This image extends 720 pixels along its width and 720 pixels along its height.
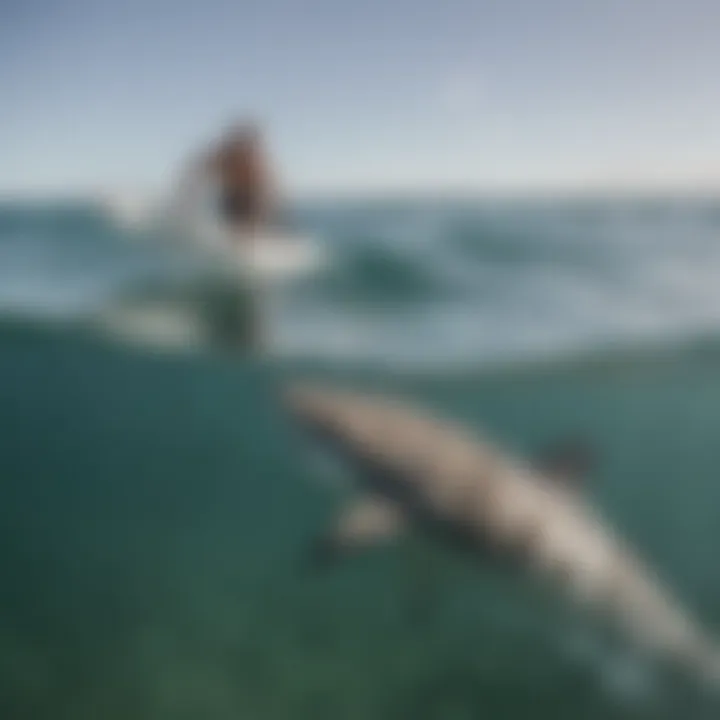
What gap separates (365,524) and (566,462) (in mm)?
631

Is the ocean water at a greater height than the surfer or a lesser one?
lesser

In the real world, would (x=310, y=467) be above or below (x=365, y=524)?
above

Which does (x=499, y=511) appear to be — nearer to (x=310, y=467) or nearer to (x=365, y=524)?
(x=365, y=524)

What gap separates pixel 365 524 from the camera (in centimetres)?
228

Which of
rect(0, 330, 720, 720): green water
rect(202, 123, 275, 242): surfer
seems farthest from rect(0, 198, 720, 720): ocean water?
rect(202, 123, 275, 242): surfer

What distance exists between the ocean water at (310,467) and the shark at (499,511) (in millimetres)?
67

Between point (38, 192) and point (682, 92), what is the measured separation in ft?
7.00

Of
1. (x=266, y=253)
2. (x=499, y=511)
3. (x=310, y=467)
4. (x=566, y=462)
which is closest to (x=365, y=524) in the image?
(x=310, y=467)

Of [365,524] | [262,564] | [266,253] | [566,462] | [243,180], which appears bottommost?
[262,564]

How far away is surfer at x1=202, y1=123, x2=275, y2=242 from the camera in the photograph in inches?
89.6

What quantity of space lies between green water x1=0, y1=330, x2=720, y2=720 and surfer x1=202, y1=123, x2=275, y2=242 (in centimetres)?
48

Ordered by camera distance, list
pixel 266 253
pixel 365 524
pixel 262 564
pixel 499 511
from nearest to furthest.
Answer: pixel 499 511 → pixel 365 524 → pixel 266 253 → pixel 262 564

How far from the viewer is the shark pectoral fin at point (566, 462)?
7.00 ft

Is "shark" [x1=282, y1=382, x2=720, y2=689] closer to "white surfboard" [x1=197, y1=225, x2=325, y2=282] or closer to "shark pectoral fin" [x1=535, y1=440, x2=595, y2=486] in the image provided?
"shark pectoral fin" [x1=535, y1=440, x2=595, y2=486]
